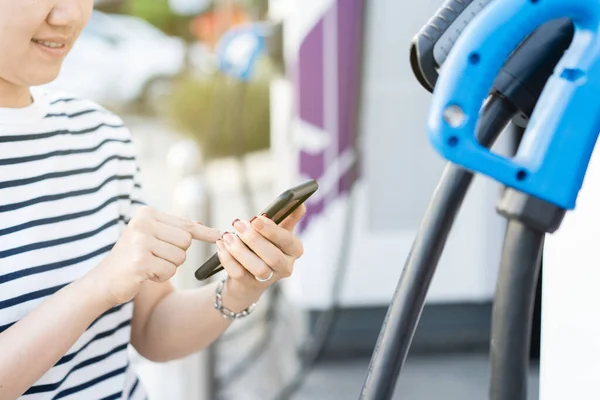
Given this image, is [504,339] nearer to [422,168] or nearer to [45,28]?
[45,28]

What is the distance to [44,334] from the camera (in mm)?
879

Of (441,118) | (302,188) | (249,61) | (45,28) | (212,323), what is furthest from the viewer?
(249,61)

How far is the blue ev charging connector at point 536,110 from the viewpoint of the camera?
0.51 m

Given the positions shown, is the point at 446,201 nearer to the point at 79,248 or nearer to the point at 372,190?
the point at 79,248

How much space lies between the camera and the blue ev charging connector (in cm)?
51

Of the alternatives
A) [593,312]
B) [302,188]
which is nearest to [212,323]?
[302,188]

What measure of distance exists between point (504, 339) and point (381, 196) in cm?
263

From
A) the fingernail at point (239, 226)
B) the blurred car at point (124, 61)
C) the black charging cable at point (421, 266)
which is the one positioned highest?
the blurred car at point (124, 61)

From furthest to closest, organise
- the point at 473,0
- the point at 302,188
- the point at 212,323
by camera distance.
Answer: the point at 212,323, the point at 302,188, the point at 473,0

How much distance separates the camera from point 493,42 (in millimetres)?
528

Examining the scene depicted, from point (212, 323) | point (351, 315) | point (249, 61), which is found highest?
point (249, 61)

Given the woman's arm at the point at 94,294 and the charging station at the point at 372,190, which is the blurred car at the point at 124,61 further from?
the woman's arm at the point at 94,294

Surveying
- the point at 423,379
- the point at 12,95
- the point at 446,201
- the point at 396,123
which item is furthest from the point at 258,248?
the point at 396,123

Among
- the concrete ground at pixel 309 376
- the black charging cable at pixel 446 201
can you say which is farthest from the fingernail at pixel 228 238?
the concrete ground at pixel 309 376
